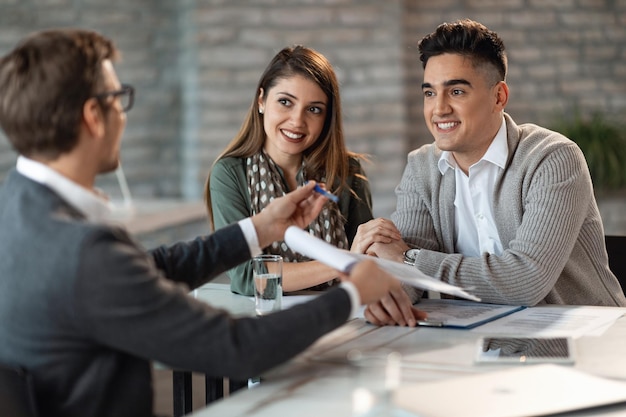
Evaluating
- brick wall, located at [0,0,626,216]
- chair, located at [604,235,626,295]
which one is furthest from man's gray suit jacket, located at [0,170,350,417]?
brick wall, located at [0,0,626,216]

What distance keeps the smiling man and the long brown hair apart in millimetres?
209

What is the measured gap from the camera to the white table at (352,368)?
1344mm

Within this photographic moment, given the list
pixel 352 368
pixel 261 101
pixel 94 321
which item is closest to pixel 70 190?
pixel 94 321

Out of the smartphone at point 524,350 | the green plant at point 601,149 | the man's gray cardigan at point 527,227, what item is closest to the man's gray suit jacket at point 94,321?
the smartphone at point 524,350

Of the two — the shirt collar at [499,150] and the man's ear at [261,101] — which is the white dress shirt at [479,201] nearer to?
the shirt collar at [499,150]

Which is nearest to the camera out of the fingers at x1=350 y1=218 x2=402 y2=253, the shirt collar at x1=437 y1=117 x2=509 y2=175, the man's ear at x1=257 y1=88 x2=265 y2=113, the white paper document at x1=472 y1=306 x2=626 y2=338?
the white paper document at x1=472 y1=306 x2=626 y2=338

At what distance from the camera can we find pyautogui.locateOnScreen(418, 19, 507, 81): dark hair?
248 cm

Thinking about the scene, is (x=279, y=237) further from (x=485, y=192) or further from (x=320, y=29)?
(x=320, y=29)

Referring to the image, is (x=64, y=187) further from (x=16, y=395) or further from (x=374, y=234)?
(x=374, y=234)

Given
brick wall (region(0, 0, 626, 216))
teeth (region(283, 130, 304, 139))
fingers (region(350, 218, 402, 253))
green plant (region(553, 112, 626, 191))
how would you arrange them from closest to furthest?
fingers (region(350, 218, 402, 253)) → teeth (region(283, 130, 304, 139)) → brick wall (region(0, 0, 626, 216)) → green plant (region(553, 112, 626, 191))

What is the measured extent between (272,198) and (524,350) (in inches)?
44.8

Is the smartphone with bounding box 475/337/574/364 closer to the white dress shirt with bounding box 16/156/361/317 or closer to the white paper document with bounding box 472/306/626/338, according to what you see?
the white paper document with bounding box 472/306/626/338

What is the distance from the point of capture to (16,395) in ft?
4.07

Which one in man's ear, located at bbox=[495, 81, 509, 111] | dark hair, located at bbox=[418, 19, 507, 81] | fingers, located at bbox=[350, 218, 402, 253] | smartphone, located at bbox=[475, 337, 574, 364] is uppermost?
dark hair, located at bbox=[418, 19, 507, 81]
